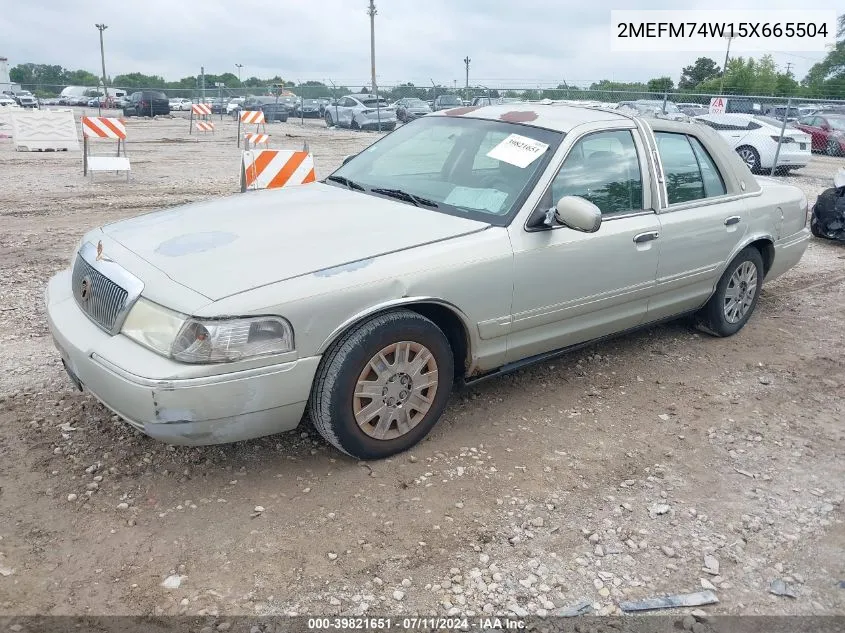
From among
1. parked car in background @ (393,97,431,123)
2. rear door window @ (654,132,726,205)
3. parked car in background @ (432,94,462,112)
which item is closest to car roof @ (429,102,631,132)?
rear door window @ (654,132,726,205)

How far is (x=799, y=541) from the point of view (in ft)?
10.0

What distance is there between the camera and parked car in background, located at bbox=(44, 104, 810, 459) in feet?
9.55

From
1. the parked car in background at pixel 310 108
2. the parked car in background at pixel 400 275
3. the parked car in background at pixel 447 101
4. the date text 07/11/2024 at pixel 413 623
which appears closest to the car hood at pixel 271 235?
the parked car in background at pixel 400 275

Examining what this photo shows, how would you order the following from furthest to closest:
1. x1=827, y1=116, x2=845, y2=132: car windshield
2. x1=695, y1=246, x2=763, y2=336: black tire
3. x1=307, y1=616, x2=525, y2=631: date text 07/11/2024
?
x1=827, y1=116, x2=845, y2=132: car windshield → x1=695, y1=246, x2=763, y2=336: black tire → x1=307, y1=616, x2=525, y2=631: date text 07/11/2024

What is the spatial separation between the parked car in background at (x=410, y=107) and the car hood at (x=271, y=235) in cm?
2222

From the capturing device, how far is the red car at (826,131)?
19656mm

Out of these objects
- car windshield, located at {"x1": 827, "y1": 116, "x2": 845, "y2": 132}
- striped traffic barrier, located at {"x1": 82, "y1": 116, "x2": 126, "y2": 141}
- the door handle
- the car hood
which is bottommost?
the door handle

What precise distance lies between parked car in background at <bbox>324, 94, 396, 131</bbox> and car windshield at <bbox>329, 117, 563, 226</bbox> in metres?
23.1

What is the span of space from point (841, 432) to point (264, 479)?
3170mm

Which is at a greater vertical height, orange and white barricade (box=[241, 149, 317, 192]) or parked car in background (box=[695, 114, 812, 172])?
parked car in background (box=[695, 114, 812, 172])

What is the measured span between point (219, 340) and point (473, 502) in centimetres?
132

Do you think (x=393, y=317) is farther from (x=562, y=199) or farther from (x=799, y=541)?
(x=799, y=541)

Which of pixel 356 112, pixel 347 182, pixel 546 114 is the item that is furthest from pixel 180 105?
pixel 546 114

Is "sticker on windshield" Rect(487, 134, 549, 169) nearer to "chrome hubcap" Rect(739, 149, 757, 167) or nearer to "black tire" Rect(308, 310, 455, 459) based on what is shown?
"black tire" Rect(308, 310, 455, 459)
